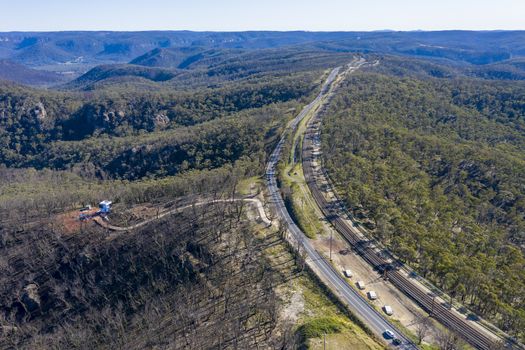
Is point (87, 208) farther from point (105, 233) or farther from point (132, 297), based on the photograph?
point (132, 297)

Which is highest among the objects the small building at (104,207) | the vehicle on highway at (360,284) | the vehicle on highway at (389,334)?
the small building at (104,207)

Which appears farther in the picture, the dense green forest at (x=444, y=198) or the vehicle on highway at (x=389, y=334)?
the dense green forest at (x=444, y=198)

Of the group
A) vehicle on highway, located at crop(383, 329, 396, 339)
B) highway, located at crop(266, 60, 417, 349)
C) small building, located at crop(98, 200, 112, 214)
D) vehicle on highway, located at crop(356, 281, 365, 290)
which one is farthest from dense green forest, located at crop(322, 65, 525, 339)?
small building, located at crop(98, 200, 112, 214)

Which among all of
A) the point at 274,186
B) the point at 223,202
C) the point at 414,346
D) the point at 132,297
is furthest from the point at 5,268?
the point at 414,346

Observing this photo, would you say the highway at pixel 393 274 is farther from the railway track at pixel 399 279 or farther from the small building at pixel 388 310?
the small building at pixel 388 310

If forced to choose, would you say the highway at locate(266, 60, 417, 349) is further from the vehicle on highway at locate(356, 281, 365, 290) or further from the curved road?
the curved road

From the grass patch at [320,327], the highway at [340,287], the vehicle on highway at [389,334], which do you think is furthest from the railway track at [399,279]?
the grass patch at [320,327]

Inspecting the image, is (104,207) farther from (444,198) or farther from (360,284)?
(444,198)
